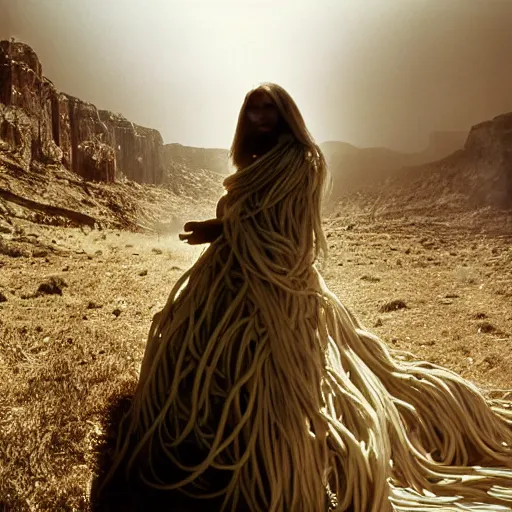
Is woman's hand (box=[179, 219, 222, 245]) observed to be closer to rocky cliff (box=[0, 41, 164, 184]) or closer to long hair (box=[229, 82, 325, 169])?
long hair (box=[229, 82, 325, 169])

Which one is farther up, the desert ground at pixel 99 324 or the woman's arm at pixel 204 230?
the woman's arm at pixel 204 230

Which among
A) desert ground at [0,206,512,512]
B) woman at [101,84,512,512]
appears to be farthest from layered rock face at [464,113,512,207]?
woman at [101,84,512,512]

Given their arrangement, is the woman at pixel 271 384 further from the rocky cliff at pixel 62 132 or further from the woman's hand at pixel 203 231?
the rocky cliff at pixel 62 132

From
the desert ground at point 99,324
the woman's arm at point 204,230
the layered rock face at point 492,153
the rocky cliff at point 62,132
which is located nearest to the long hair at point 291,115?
the woman's arm at point 204,230

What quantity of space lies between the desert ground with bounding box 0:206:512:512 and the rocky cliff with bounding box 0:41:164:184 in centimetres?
422

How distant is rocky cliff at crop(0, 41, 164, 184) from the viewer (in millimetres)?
10242

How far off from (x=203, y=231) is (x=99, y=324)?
1.33 m

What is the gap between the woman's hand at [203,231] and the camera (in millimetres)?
1372

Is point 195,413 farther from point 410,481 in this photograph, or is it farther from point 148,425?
point 410,481

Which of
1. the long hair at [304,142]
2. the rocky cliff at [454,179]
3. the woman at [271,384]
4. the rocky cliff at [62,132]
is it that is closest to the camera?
the woman at [271,384]

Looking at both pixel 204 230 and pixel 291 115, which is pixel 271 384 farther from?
pixel 291 115

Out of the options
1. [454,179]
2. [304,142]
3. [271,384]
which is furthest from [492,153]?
[271,384]

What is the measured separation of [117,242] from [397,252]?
4297mm

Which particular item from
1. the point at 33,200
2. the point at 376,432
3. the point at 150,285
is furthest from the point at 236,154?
the point at 33,200
